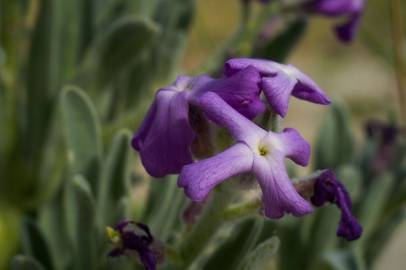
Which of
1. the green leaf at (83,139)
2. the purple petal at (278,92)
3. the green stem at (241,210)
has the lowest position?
the green leaf at (83,139)

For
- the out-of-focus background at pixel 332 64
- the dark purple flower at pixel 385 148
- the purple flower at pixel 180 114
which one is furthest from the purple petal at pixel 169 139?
the out-of-focus background at pixel 332 64

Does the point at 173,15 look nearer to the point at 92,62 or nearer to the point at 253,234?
the point at 92,62

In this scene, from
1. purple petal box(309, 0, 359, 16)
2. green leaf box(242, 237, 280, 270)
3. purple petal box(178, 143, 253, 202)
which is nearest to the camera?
purple petal box(178, 143, 253, 202)

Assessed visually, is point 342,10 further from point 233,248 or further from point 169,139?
point 169,139

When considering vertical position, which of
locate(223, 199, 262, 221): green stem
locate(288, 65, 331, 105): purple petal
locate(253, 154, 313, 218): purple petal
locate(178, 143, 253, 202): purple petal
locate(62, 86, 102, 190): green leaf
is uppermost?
locate(288, 65, 331, 105): purple petal

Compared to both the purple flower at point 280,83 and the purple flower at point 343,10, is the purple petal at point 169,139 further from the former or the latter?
the purple flower at point 343,10

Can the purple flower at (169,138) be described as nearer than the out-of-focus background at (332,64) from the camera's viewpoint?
Yes

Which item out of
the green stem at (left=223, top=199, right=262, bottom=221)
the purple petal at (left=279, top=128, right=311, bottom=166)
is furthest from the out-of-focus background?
the purple petal at (left=279, top=128, right=311, bottom=166)

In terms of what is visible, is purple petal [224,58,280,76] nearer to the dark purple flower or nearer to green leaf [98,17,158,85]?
green leaf [98,17,158,85]

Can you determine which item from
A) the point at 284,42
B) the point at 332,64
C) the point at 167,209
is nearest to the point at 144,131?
the point at 167,209
